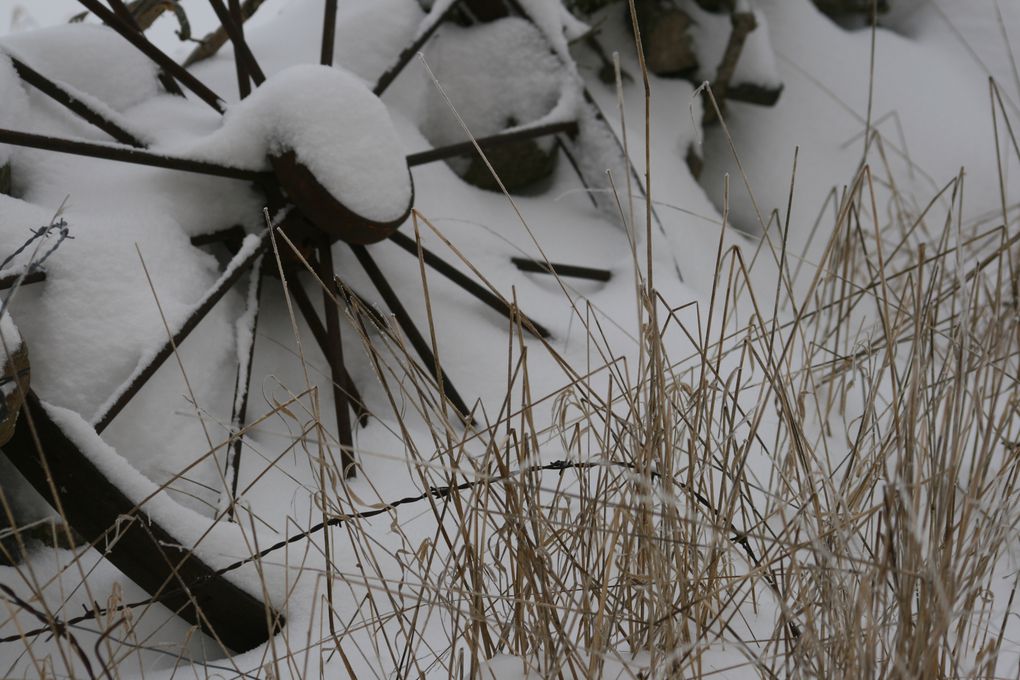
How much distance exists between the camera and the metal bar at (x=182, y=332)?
135cm

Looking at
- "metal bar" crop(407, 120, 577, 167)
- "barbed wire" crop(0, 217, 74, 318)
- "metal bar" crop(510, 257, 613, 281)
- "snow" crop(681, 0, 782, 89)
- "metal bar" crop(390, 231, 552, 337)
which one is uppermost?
"barbed wire" crop(0, 217, 74, 318)

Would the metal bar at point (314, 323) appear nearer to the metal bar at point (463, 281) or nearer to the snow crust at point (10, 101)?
the metal bar at point (463, 281)

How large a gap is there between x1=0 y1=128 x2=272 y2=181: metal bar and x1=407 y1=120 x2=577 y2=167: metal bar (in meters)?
0.38

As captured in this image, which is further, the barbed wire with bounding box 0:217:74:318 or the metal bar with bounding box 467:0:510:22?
the metal bar with bounding box 467:0:510:22

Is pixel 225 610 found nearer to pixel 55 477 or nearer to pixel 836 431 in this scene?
pixel 55 477

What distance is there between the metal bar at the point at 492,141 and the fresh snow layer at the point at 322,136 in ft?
0.83

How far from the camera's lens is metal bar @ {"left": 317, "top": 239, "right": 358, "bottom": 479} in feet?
5.11

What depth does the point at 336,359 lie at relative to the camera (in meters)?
1.60

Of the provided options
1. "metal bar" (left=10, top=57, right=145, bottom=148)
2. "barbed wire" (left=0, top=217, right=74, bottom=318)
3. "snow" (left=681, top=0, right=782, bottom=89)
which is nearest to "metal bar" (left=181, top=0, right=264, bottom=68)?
"metal bar" (left=10, top=57, right=145, bottom=148)

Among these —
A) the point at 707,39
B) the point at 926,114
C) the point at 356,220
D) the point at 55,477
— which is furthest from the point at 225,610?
the point at 926,114

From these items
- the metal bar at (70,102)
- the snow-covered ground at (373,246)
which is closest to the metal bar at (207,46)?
the snow-covered ground at (373,246)

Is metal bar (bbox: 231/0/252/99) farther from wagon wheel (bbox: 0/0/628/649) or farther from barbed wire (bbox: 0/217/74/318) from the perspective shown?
barbed wire (bbox: 0/217/74/318)

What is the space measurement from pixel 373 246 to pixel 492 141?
35 cm

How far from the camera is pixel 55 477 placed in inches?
49.4
